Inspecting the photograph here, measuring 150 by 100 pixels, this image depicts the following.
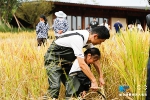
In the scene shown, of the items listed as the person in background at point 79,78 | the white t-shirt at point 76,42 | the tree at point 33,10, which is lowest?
the tree at point 33,10

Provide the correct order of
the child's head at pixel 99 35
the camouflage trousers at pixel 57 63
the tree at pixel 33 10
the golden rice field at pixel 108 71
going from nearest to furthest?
the golden rice field at pixel 108 71 → the child's head at pixel 99 35 → the camouflage trousers at pixel 57 63 → the tree at pixel 33 10

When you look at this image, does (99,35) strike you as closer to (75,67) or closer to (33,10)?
(75,67)

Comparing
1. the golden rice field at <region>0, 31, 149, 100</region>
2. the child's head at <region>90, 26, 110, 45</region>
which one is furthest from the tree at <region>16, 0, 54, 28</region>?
the child's head at <region>90, 26, 110, 45</region>

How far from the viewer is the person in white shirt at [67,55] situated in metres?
3.10

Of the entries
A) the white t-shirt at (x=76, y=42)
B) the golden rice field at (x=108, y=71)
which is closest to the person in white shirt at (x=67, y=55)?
the white t-shirt at (x=76, y=42)

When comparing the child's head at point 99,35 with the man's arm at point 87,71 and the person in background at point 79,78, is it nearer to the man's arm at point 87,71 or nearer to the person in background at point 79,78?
the person in background at point 79,78

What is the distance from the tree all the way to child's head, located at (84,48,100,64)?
1942 centimetres

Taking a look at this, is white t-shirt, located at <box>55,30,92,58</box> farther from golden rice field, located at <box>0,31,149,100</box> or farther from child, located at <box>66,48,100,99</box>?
golden rice field, located at <box>0,31,149,100</box>

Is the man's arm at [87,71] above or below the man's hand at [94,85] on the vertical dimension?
above

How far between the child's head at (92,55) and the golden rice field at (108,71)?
157 millimetres

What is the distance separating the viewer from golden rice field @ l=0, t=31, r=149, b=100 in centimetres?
295

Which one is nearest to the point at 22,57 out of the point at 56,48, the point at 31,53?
the point at 31,53

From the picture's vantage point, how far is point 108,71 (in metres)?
3.57

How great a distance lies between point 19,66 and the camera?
353cm
